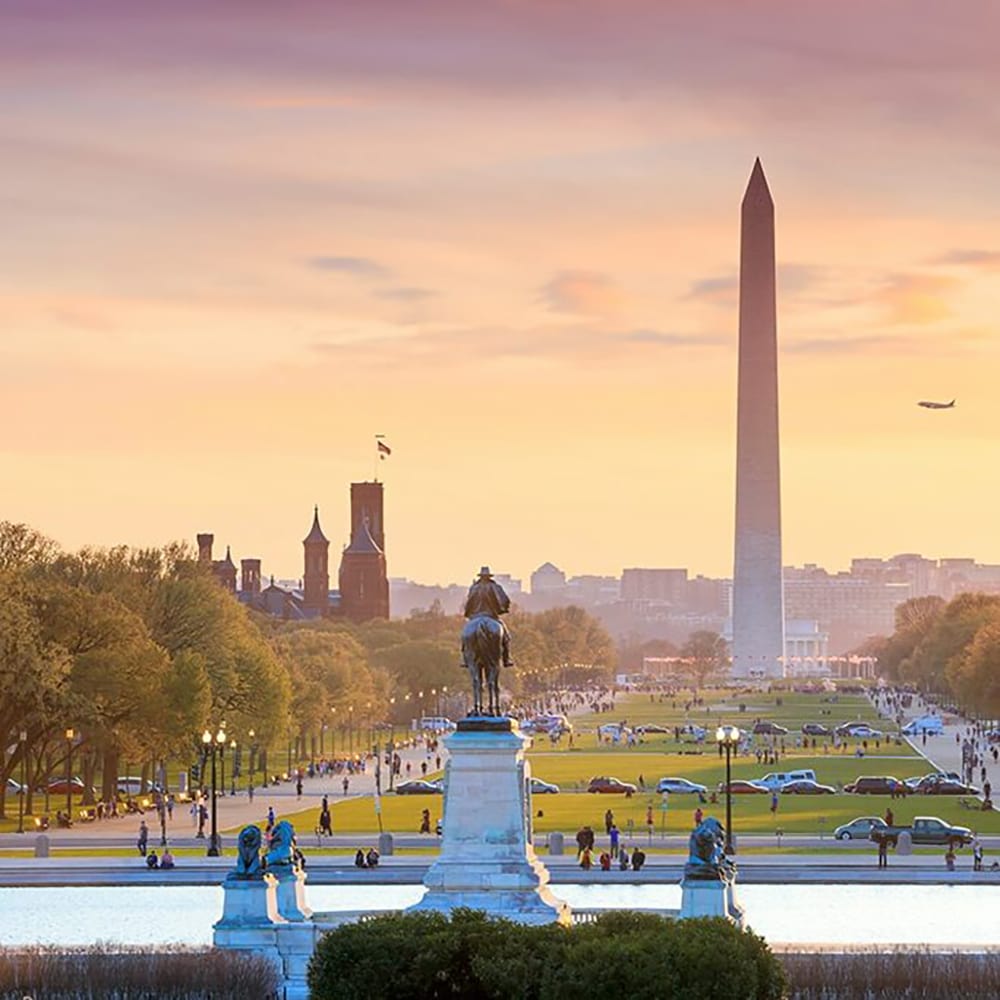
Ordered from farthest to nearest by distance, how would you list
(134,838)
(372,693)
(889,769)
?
(372,693) → (889,769) → (134,838)

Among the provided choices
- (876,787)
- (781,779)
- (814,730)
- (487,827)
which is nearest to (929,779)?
(876,787)

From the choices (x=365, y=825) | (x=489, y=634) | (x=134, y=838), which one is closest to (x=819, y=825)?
(x=365, y=825)

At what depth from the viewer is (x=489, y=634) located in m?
Result: 43.5

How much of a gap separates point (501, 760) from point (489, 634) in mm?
2081

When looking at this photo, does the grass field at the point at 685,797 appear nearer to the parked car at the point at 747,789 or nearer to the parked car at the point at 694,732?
the parked car at the point at 747,789

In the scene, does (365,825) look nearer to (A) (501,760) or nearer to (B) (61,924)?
(B) (61,924)

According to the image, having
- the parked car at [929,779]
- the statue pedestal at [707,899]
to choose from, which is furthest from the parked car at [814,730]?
the statue pedestal at [707,899]

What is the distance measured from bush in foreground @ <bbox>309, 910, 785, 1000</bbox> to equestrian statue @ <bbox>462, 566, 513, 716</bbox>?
32.0 ft

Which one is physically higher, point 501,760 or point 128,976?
point 501,760

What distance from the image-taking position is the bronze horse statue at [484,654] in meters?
43.5

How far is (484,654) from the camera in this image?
43.7m

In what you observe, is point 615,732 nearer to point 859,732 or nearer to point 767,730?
point 767,730

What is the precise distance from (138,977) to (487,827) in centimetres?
645

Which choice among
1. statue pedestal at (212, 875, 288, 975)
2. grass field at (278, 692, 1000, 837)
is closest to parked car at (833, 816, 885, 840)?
grass field at (278, 692, 1000, 837)
